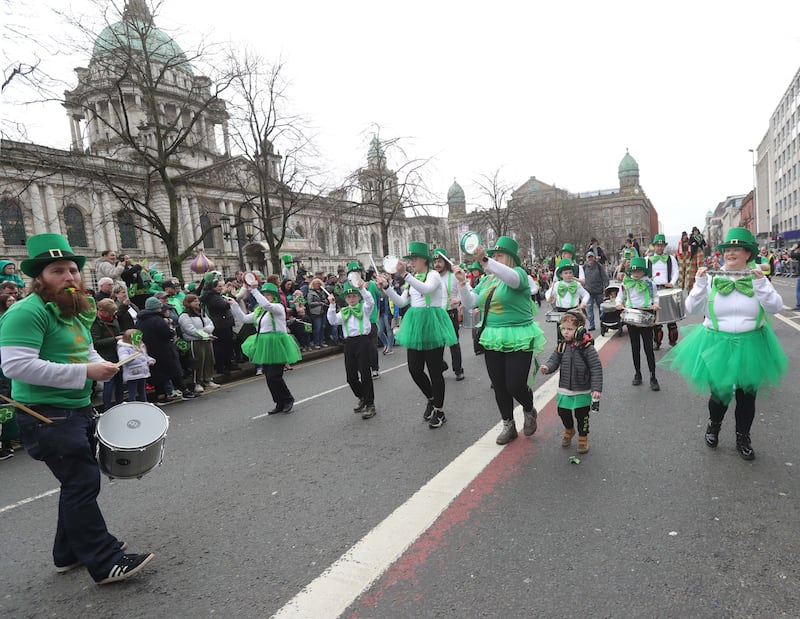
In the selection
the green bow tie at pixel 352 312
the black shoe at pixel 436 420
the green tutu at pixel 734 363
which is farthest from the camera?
the green bow tie at pixel 352 312

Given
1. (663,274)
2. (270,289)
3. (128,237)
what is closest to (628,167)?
(128,237)

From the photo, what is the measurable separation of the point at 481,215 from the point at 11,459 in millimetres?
31510

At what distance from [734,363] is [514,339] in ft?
5.63

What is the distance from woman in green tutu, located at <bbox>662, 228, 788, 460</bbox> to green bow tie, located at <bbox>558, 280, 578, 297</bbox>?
4.02m

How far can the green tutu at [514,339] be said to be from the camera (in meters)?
4.61

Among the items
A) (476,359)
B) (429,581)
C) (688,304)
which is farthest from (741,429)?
(476,359)

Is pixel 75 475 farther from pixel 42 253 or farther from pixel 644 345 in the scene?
pixel 644 345

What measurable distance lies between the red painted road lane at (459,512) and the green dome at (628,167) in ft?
454

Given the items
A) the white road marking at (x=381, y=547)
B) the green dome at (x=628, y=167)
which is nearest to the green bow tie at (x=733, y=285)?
the white road marking at (x=381, y=547)

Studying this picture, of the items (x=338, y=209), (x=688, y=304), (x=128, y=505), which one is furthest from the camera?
(x=338, y=209)

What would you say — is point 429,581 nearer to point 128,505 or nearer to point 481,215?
point 128,505

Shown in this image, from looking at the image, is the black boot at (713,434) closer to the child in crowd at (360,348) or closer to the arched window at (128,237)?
the child in crowd at (360,348)

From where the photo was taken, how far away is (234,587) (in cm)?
286

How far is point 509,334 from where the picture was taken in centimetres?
464
